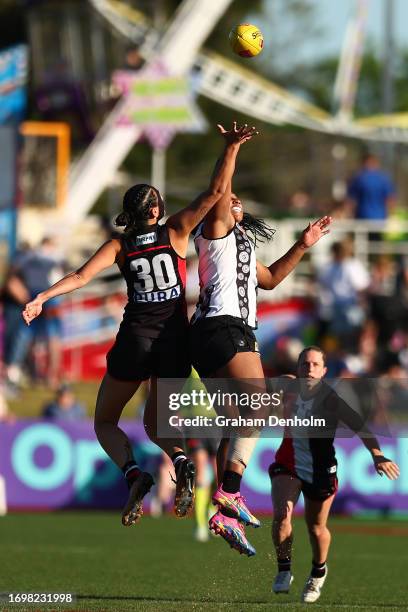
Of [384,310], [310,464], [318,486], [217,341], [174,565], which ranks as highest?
[217,341]

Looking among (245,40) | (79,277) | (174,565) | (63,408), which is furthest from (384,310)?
(79,277)

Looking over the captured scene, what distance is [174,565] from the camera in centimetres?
1259

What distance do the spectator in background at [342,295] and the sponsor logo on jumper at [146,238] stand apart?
1020 cm

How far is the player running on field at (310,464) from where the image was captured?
973 cm

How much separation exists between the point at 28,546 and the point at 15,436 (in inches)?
153

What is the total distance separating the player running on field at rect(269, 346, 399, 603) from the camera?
9734 millimetres

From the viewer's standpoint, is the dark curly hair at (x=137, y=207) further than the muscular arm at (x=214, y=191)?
Yes

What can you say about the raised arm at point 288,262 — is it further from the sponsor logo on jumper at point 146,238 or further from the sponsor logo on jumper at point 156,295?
the sponsor logo on jumper at point 146,238

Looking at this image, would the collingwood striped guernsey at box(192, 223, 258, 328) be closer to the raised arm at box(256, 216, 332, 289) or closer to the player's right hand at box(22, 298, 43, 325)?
the raised arm at box(256, 216, 332, 289)

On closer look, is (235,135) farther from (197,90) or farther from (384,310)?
(197,90)

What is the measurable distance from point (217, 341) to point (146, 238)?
793 millimetres

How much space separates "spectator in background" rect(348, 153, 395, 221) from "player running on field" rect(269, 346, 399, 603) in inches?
445

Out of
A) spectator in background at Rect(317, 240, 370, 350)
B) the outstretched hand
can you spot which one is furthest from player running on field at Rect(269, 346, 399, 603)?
spectator in background at Rect(317, 240, 370, 350)

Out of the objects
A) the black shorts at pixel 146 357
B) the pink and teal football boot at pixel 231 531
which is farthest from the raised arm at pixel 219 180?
the pink and teal football boot at pixel 231 531
